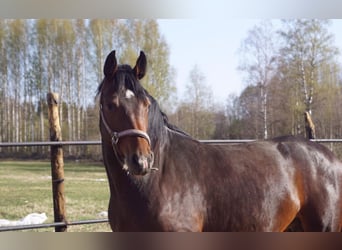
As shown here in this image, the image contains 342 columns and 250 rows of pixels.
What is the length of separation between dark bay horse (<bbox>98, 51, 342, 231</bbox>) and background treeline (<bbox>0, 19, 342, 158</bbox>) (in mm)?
287

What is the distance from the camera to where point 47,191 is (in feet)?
7.74

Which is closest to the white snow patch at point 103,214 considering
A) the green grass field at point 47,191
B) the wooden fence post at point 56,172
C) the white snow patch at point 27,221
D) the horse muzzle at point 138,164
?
the green grass field at point 47,191

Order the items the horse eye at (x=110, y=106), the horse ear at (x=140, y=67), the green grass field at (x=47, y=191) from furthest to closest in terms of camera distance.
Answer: the green grass field at (x=47, y=191), the horse ear at (x=140, y=67), the horse eye at (x=110, y=106)

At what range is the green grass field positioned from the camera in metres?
2.26

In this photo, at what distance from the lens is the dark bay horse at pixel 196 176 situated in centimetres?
182

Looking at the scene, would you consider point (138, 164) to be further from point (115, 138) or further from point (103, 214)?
point (103, 214)

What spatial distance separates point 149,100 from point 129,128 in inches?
7.2

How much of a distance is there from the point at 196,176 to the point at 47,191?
3.20 feet

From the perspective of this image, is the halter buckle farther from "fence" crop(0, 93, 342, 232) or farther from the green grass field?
"fence" crop(0, 93, 342, 232)

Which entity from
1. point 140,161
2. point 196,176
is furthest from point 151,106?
point 196,176

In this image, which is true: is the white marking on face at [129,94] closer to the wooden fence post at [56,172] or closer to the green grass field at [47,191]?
the green grass field at [47,191]

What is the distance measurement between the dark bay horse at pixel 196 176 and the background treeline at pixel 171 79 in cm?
29

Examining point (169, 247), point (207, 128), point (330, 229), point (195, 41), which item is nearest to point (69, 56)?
point (195, 41)
